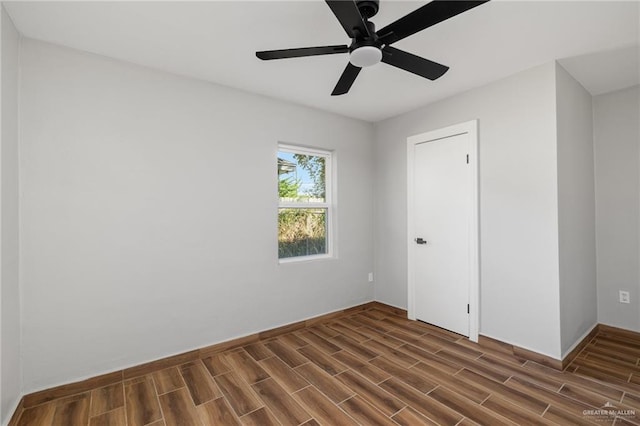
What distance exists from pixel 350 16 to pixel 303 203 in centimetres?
221

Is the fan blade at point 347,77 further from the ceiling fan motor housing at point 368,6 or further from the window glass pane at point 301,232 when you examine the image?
the window glass pane at point 301,232

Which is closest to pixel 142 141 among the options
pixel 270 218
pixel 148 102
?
pixel 148 102

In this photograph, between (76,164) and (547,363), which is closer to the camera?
(76,164)

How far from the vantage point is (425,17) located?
1.42 meters

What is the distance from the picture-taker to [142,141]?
2.39 meters

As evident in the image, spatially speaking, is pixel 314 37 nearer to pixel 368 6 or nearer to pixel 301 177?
pixel 368 6

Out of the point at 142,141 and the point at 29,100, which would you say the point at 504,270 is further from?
the point at 29,100

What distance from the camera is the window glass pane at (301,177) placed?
10.9ft

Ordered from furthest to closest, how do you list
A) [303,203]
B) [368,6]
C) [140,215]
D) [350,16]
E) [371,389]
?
[303,203] → [140,215] → [371,389] → [368,6] → [350,16]

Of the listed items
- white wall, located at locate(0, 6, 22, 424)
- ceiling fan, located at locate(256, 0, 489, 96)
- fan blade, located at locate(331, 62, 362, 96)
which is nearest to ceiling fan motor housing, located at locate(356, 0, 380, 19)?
ceiling fan, located at locate(256, 0, 489, 96)

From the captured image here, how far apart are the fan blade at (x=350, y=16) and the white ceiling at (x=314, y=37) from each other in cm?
34

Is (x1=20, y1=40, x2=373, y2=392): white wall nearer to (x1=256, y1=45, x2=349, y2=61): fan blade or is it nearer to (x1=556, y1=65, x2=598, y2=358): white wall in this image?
(x1=256, y1=45, x2=349, y2=61): fan blade

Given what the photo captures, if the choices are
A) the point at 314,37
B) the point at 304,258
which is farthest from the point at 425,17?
the point at 304,258

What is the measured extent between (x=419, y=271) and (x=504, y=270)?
0.92m
